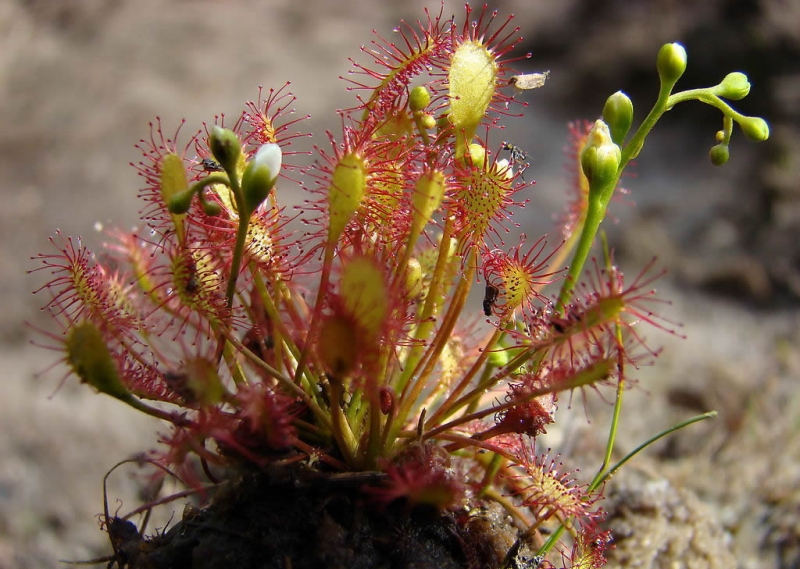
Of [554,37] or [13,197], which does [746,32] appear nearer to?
[554,37]

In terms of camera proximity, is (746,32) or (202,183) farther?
(746,32)

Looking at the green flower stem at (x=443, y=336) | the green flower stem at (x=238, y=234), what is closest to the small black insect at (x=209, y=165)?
the green flower stem at (x=238, y=234)

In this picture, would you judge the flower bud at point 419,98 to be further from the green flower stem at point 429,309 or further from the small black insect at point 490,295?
the small black insect at point 490,295

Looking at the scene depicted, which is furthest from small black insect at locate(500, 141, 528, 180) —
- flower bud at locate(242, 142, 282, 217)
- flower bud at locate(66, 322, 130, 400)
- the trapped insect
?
flower bud at locate(66, 322, 130, 400)

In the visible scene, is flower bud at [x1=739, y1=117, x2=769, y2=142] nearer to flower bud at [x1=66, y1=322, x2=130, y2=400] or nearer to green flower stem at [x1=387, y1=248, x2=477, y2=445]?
green flower stem at [x1=387, y1=248, x2=477, y2=445]

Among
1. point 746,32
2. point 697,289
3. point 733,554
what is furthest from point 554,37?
→ point 733,554
